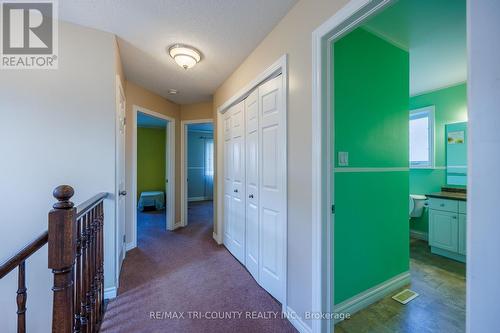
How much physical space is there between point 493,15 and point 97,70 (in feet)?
8.46

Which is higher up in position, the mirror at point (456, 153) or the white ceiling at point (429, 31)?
the white ceiling at point (429, 31)

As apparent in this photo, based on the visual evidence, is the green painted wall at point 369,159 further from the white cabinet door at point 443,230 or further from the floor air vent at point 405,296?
the white cabinet door at point 443,230

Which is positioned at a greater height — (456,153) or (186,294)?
→ (456,153)

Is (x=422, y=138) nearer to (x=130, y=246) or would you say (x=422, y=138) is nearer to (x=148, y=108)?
(x=148, y=108)

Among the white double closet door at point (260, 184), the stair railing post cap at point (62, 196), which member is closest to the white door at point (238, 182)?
the white double closet door at point (260, 184)

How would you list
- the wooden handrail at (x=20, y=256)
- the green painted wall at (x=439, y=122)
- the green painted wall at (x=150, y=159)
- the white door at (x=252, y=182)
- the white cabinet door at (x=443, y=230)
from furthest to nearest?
the green painted wall at (x=150, y=159), the green painted wall at (x=439, y=122), the white cabinet door at (x=443, y=230), the white door at (x=252, y=182), the wooden handrail at (x=20, y=256)

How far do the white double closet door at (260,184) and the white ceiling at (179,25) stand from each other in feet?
1.65

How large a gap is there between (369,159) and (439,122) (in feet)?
8.28

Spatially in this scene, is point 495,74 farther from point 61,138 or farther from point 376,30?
point 61,138

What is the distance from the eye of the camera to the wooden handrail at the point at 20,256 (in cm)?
82

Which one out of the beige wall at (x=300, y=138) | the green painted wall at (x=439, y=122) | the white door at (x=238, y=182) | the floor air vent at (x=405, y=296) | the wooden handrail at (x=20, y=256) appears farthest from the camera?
the green painted wall at (x=439, y=122)

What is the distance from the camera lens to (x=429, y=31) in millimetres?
2000

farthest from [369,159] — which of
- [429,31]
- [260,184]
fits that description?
[429,31]

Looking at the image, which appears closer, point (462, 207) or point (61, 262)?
point (61, 262)
